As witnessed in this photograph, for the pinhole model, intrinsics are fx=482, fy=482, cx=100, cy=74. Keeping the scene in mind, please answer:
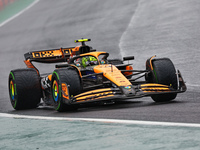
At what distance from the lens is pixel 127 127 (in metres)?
6.59

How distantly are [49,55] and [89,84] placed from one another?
10.2 feet

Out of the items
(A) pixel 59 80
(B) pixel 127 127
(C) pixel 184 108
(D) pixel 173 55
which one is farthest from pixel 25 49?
(B) pixel 127 127

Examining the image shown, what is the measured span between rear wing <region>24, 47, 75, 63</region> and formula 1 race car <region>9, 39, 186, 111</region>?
1.43 meters

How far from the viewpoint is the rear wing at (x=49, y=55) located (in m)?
13.5

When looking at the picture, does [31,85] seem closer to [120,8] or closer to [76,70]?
[76,70]

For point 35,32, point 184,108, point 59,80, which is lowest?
point 184,108

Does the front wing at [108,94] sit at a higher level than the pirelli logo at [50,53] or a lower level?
lower

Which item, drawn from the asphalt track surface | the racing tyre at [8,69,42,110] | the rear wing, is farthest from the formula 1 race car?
the rear wing

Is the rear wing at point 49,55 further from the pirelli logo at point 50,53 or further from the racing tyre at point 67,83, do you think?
the racing tyre at point 67,83

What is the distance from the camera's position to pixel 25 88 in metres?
11.6

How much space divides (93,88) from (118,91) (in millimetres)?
957

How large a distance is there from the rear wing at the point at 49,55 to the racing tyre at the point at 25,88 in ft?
5.52

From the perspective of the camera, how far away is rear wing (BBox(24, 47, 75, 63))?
13484 millimetres

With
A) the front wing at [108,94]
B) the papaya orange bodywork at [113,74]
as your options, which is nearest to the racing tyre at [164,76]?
the front wing at [108,94]
